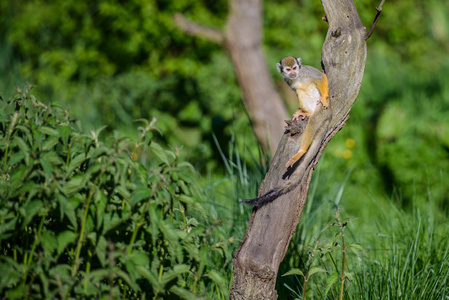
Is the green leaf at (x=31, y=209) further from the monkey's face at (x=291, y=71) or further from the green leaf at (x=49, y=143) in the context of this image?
the monkey's face at (x=291, y=71)

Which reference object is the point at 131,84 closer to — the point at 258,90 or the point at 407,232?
the point at 258,90

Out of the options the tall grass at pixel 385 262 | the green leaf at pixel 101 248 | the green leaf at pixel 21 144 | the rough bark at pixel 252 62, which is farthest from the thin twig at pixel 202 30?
the green leaf at pixel 101 248

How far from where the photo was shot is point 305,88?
2.44 m

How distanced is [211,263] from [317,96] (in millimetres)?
1128

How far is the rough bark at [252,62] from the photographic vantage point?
16.3 feet

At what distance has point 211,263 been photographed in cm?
281

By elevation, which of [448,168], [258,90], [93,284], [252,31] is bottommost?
[448,168]

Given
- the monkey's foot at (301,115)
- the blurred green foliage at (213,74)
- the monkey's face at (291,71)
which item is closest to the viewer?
the monkey's foot at (301,115)

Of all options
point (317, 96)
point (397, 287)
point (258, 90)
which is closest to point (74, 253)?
point (317, 96)

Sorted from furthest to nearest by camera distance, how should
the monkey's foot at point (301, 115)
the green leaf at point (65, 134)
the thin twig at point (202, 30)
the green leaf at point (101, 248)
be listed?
the thin twig at point (202, 30) → the monkey's foot at point (301, 115) → the green leaf at point (65, 134) → the green leaf at point (101, 248)

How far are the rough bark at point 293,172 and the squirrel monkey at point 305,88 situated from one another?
0.12 ft

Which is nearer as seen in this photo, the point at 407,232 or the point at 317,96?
the point at 317,96

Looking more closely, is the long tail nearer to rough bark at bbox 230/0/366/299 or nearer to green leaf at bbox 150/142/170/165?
rough bark at bbox 230/0/366/299

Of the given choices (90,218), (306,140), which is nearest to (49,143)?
(90,218)
